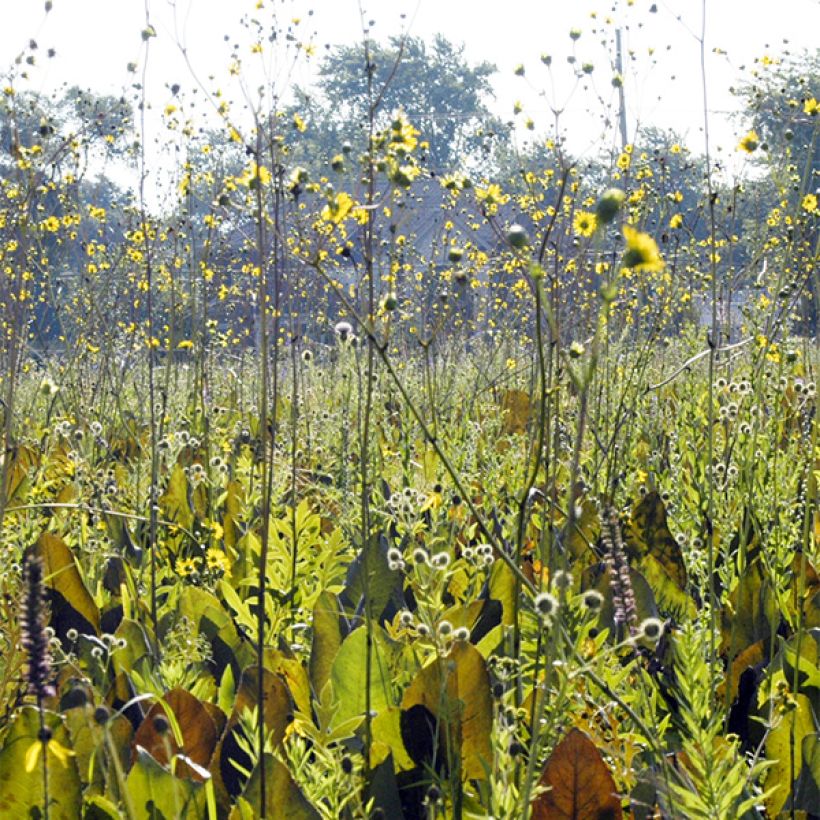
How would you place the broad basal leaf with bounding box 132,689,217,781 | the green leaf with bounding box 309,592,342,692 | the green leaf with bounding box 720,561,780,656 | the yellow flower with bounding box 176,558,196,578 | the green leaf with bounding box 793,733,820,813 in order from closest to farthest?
the green leaf with bounding box 793,733,820,813
the broad basal leaf with bounding box 132,689,217,781
the green leaf with bounding box 309,592,342,692
the green leaf with bounding box 720,561,780,656
the yellow flower with bounding box 176,558,196,578

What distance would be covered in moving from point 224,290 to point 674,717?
4.71 metres

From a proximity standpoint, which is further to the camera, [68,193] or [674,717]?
[68,193]

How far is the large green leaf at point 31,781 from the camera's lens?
4.39ft

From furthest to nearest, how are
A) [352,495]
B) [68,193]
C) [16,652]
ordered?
[68,193] < [352,495] < [16,652]

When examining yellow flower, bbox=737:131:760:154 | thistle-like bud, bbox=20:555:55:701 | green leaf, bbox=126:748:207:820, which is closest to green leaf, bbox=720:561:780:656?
yellow flower, bbox=737:131:760:154

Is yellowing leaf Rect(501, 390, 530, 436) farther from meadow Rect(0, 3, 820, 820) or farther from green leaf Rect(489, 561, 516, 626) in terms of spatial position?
green leaf Rect(489, 561, 516, 626)

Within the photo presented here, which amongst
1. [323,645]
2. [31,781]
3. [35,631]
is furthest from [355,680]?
[35,631]

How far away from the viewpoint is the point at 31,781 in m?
1.34

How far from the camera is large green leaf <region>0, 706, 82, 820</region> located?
1.34m

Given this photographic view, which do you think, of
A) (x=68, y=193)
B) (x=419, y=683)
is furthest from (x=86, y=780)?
(x=68, y=193)

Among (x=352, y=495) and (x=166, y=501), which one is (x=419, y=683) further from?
(x=166, y=501)

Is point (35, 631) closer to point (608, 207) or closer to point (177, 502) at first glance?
point (608, 207)

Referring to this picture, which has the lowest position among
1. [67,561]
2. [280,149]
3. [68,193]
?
[67,561]

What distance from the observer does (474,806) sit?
4.91 ft
